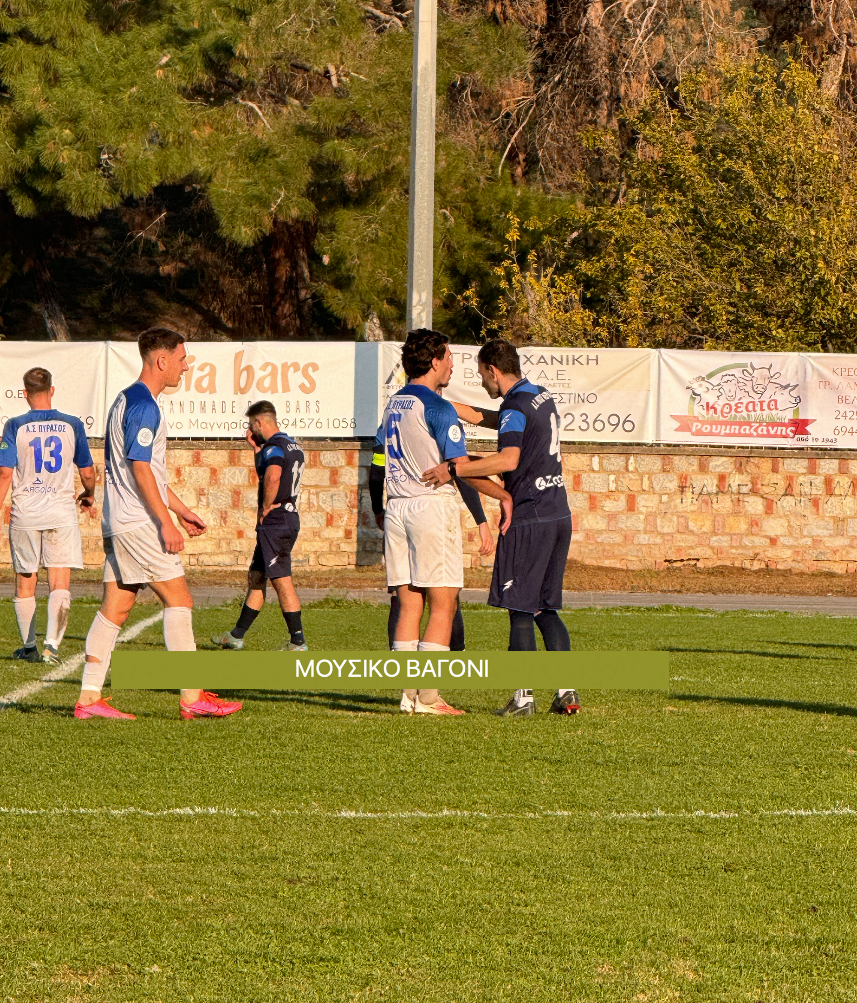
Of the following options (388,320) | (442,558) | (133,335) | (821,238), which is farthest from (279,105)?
(442,558)

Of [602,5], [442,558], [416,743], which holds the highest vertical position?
[602,5]

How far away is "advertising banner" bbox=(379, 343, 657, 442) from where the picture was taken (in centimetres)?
2000

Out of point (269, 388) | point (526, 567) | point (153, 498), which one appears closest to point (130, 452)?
point (153, 498)

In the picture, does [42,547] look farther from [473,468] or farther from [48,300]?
[48,300]

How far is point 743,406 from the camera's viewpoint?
20266mm

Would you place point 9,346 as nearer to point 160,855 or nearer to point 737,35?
point 737,35

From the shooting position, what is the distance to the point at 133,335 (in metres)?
32.9

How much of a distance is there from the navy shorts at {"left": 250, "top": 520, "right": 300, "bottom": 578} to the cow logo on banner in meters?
9.40

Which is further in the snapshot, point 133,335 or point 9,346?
point 133,335

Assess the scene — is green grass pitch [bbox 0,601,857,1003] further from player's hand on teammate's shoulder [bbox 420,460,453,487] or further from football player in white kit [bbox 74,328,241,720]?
player's hand on teammate's shoulder [bbox 420,460,453,487]

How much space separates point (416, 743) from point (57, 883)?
9.38 feet

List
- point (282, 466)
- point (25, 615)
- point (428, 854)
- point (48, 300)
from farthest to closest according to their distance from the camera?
point (48, 300)
point (282, 466)
point (25, 615)
point (428, 854)

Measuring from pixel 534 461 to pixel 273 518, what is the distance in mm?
3948
